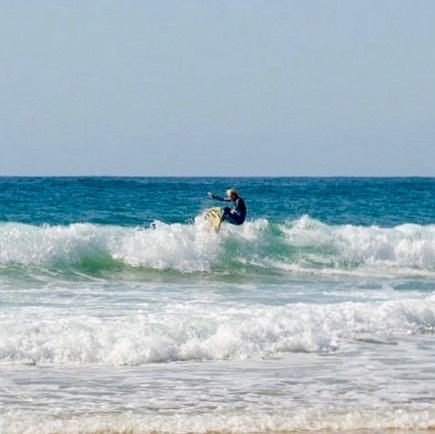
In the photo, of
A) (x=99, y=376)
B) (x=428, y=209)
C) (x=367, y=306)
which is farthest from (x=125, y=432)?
(x=428, y=209)

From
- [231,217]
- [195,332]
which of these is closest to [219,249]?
[231,217]

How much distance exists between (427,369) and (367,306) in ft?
10.7

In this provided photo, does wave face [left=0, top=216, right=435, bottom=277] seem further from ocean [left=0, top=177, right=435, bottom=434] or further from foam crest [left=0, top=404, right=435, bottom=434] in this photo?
foam crest [left=0, top=404, right=435, bottom=434]

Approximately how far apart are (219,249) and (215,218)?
2.48ft

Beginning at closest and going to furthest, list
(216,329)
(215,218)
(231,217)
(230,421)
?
(230,421) → (216,329) → (231,217) → (215,218)

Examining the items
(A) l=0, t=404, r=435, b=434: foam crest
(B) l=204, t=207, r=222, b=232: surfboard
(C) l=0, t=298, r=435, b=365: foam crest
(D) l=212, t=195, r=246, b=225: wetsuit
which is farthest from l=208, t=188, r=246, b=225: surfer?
(A) l=0, t=404, r=435, b=434: foam crest

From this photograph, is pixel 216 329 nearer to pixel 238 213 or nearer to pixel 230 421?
pixel 230 421

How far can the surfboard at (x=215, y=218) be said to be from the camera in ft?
73.2

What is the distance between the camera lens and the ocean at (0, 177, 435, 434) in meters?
9.44

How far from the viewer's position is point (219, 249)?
22.1 meters

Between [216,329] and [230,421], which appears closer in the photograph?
[230,421]

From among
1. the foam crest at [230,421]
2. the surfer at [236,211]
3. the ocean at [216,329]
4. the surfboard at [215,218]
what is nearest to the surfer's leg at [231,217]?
the surfer at [236,211]

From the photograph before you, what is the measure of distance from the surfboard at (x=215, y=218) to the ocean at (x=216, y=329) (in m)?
0.17

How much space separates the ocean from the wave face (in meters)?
0.04
